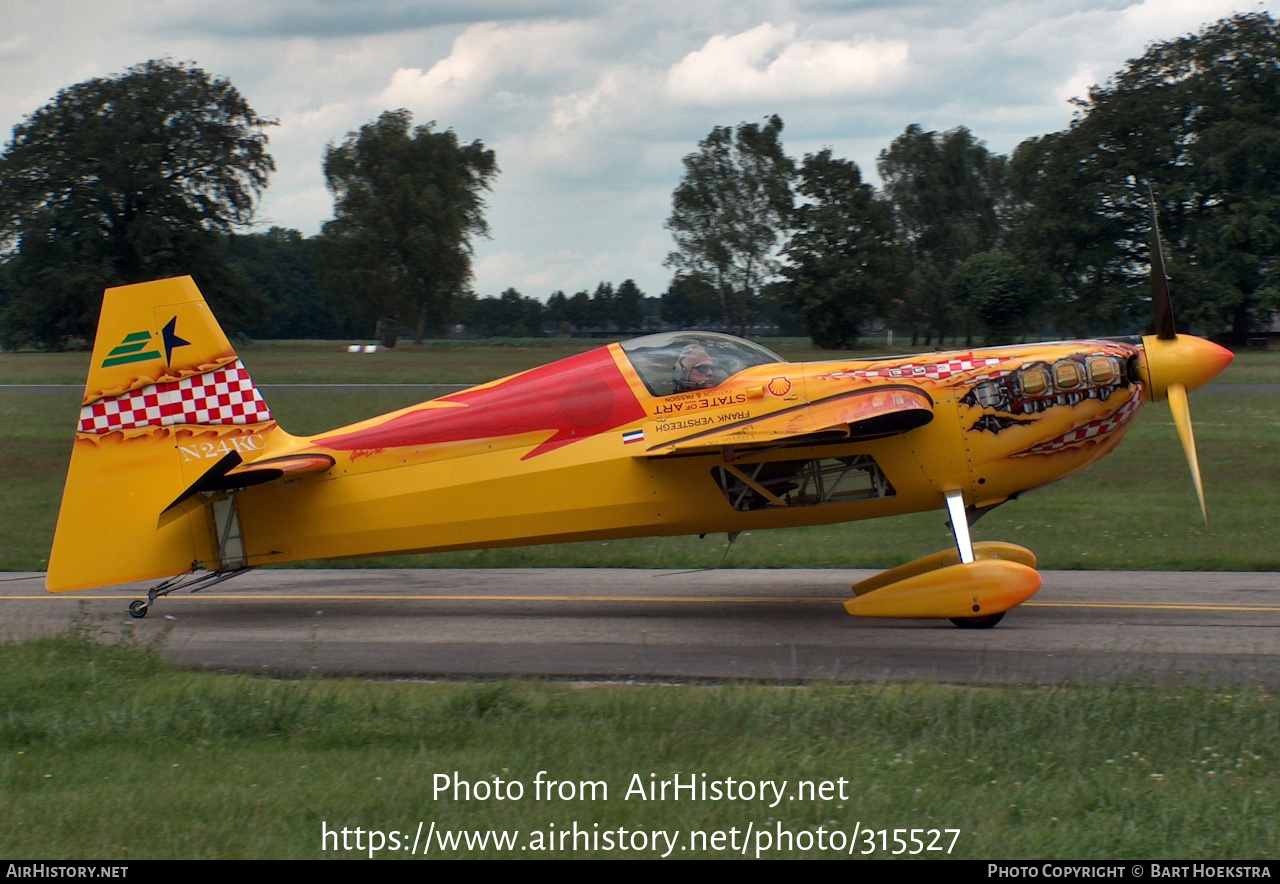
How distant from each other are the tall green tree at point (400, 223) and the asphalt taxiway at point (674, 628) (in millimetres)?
35381

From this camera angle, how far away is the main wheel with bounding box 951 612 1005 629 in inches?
368

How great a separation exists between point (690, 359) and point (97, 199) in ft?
50.6

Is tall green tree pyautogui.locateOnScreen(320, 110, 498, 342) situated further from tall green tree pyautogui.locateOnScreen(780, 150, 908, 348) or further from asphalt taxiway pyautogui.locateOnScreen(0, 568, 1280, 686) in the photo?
asphalt taxiway pyautogui.locateOnScreen(0, 568, 1280, 686)

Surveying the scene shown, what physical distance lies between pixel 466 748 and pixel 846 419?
4.65 metres

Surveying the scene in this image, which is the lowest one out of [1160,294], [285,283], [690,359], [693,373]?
[693,373]

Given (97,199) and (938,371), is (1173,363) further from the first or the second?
(97,199)

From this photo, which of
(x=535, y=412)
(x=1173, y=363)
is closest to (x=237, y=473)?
(x=535, y=412)

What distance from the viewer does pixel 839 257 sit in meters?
30.2

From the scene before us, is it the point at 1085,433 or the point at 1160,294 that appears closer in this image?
the point at 1085,433

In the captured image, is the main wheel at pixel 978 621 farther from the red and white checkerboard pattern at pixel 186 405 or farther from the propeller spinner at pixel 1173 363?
the red and white checkerboard pattern at pixel 186 405

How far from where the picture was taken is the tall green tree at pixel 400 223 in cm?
4831

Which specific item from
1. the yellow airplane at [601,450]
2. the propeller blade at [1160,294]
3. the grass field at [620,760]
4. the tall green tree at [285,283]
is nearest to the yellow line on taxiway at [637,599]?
the yellow airplane at [601,450]

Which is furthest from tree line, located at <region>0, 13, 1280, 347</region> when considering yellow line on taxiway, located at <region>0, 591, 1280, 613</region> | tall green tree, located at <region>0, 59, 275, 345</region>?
yellow line on taxiway, located at <region>0, 591, 1280, 613</region>

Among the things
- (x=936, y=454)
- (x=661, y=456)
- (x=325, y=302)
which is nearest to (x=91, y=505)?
(x=661, y=456)
